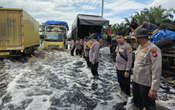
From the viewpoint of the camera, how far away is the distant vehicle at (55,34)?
2073 cm

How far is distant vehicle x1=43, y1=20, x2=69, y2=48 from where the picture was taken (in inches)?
816

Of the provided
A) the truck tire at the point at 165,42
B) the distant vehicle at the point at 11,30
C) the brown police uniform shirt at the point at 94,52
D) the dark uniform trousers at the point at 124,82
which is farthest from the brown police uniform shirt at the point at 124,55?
the distant vehicle at the point at 11,30

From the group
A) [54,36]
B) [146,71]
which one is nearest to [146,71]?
[146,71]

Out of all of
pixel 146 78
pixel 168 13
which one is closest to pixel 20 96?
pixel 146 78

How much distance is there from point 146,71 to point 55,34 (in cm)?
1934

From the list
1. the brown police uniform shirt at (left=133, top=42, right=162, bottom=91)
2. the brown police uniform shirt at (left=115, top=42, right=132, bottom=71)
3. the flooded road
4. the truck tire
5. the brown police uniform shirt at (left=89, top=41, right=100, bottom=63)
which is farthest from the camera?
the truck tire

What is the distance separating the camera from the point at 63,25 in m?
22.5

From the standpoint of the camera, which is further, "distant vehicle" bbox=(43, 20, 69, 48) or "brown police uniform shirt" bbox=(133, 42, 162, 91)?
"distant vehicle" bbox=(43, 20, 69, 48)

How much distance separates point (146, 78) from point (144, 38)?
76 centimetres

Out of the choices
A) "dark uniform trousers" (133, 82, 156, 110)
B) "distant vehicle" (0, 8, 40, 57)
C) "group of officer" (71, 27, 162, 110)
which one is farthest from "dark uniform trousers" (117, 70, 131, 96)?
"distant vehicle" (0, 8, 40, 57)

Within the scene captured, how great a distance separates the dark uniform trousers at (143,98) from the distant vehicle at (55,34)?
59.6ft

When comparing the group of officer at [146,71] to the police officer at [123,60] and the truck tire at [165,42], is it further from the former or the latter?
the truck tire at [165,42]

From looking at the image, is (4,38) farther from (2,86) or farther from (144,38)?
(144,38)

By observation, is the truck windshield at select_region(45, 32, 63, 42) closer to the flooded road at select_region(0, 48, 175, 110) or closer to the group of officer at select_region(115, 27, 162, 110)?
the flooded road at select_region(0, 48, 175, 110)
